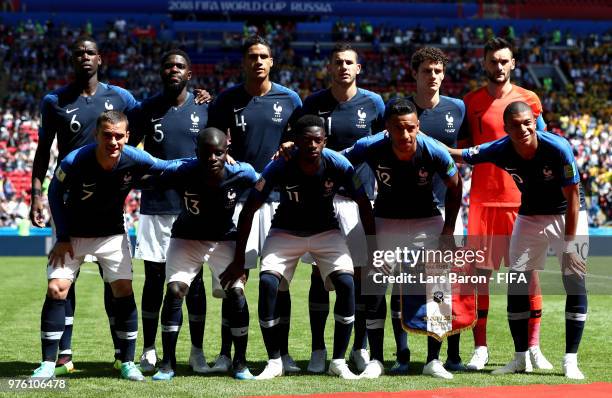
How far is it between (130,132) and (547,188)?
340 cm

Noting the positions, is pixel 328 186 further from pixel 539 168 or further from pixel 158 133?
pixel 539 168

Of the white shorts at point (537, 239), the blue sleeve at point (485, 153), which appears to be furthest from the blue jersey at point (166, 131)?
the white shorts at point (537, 239)

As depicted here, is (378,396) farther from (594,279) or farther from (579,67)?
(579,67)

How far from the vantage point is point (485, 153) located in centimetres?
733

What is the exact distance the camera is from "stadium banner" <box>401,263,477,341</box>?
7.27 meters

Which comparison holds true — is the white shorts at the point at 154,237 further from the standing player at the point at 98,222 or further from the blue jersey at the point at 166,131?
the standing player at the point at 98,222

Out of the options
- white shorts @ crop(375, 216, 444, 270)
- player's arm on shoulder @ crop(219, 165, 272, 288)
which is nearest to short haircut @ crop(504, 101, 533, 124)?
white shorts @ crop(375, 216, 444, 270)

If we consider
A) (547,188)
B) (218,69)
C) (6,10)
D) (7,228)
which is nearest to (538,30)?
(218,69)

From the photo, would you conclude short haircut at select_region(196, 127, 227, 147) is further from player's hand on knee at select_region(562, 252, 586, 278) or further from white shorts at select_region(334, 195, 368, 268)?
player's hand on knee at select_region(562, 252, 586, 278)

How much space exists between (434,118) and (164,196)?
2.31 metres

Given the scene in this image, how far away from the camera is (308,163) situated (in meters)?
6.99

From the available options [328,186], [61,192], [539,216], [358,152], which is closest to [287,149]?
[328,186]

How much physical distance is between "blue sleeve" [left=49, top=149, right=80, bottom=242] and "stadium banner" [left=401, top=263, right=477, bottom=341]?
2645mm

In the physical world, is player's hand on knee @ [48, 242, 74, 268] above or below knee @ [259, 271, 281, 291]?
above
